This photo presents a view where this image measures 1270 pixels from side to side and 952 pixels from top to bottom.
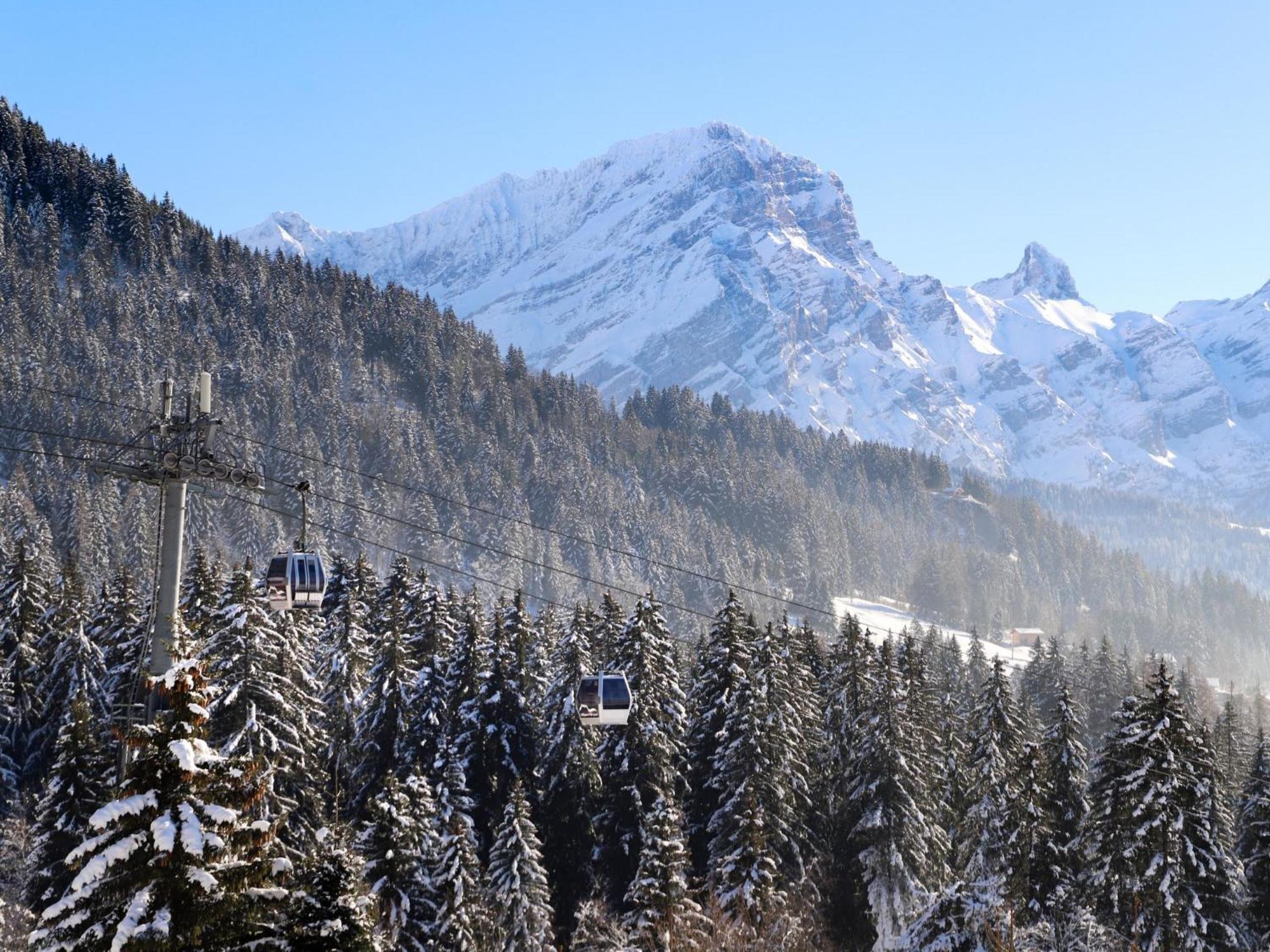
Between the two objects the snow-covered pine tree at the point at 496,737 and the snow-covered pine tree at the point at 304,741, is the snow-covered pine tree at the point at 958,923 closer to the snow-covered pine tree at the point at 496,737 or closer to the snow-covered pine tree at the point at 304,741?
the snow-covered pine tree at the point at 496,737

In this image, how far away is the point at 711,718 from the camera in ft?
178

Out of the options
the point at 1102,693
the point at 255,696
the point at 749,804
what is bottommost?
the point at 749,804

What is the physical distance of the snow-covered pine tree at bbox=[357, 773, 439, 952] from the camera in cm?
3925

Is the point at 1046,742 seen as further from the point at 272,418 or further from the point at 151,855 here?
the point at 272,418

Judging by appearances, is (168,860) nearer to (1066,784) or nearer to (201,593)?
(201,593)

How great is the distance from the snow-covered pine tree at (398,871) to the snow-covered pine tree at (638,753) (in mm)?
10757

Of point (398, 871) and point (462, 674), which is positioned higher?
point (462, 674)

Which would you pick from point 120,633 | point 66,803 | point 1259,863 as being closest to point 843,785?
point 1259,863

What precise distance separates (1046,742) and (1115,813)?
10.6 meters

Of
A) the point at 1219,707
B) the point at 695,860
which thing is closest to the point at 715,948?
the point at 695,860

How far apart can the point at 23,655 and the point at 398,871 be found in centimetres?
2845

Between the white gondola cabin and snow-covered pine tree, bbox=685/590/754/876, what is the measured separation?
1272 cm

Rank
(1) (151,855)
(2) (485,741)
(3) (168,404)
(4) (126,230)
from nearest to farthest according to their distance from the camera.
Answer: (1) (151,855) < (3) (168,404) < (2) (485,741) < (4) (126,230)

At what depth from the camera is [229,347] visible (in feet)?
626
